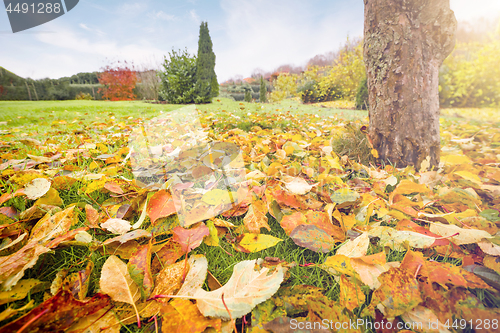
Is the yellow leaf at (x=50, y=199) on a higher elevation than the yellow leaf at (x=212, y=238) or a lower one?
higher

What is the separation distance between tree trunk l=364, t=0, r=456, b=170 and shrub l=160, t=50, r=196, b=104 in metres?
11.9

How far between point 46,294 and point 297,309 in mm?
674

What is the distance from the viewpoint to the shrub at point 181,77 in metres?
12.2

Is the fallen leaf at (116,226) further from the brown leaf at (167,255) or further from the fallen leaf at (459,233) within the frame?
the fallen leaf at (459,233)

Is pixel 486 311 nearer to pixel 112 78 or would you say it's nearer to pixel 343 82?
pixel 343 82

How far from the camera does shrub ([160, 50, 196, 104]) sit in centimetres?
1223

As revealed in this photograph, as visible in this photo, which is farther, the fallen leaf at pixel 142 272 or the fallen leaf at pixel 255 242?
the fallen leaf at pixel 255 242

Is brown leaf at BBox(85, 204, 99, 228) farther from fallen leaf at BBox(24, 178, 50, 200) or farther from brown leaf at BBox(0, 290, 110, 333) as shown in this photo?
brown leaf at BBox(0, 290, 110, 333)

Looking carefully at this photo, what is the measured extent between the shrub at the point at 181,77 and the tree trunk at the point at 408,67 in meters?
11.9


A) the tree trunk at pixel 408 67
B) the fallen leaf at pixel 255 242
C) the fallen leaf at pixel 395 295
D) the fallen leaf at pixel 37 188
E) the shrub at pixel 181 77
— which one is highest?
the shrub at pixel 181 77

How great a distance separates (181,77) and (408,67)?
12.6 meters

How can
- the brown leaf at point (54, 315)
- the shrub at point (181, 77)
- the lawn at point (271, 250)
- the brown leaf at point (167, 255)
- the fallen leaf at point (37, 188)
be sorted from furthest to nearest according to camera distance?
the shrub at point (181, 77) → the fallen leaf at point (37, 188) → the brown leaf at point (167, 255) → the lawn at point (271, 250) → the brown leaf at point (54, 315)

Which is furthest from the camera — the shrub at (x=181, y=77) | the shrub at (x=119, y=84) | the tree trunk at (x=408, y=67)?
the shrub at (x=119, y=84)

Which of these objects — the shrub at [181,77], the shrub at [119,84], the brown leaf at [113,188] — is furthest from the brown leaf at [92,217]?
the shrub at [119,84]
